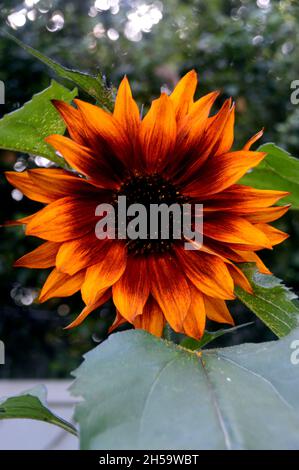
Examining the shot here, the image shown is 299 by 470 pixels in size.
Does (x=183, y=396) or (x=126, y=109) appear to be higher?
(x=126, y=109)

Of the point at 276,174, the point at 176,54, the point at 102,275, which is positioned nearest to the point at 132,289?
the point at 102,275

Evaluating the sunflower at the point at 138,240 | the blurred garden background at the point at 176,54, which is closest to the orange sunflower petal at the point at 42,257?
the sunflower at the point at 138,240

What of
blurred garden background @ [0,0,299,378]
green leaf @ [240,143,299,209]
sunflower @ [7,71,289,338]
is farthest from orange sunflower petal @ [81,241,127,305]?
blurred garden background @ [0,0,299,378]

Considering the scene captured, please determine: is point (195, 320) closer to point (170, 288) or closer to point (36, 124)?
point (170, 288)

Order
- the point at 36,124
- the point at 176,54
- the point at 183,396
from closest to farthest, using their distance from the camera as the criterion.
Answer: the point at 183,396
the point at 36,124
the point at 176,54

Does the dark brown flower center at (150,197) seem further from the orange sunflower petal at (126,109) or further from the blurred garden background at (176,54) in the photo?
the blurred garden background at (176,54)

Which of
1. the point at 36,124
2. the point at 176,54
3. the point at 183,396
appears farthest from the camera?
the point at 176,54
